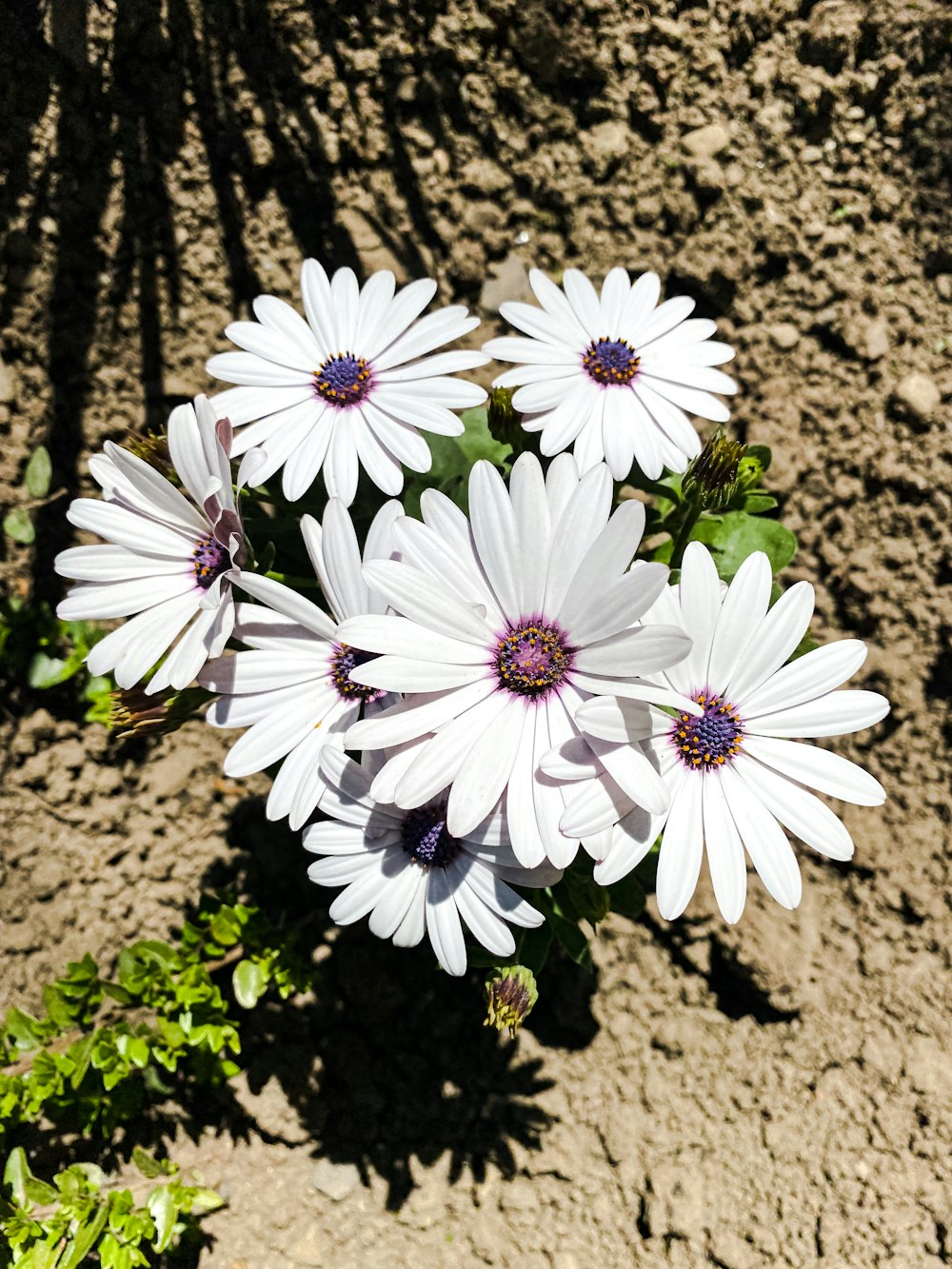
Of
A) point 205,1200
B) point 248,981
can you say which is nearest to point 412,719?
point 248,981

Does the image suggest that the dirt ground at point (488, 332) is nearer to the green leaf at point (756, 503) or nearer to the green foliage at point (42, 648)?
the green foliage at point (42, 648)

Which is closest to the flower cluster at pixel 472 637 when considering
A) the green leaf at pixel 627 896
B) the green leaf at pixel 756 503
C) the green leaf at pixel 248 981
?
the green leaf at pixel 627 896

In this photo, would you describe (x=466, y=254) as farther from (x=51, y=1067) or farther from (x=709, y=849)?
(x=51, y=1067)

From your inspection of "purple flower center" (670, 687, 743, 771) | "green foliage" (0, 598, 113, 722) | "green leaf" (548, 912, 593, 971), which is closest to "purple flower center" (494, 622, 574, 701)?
A: "purple flower center" (670, 687, 743, 771)

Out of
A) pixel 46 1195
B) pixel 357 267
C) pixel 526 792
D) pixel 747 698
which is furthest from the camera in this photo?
pixel 357 267

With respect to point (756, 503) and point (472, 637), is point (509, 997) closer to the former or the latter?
point (472, 637)

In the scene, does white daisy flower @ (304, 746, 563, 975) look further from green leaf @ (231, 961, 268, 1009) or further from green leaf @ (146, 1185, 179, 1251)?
green leaf @ (146, 1185, 179, 1251)

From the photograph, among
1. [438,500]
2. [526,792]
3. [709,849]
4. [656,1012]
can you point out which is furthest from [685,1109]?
[438,500]
